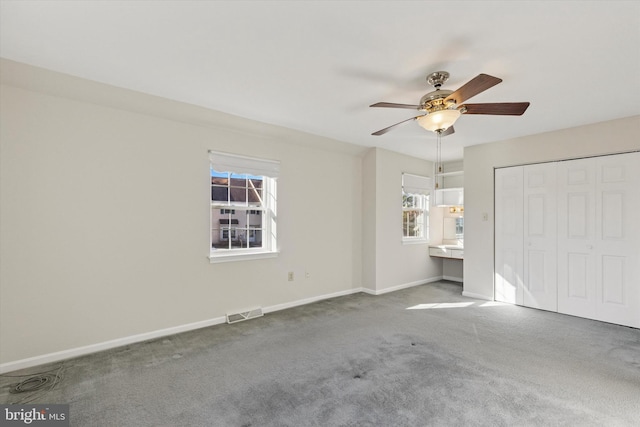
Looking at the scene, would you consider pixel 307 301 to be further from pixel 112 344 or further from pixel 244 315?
pixel 112 344

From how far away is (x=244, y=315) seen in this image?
12.8 feet

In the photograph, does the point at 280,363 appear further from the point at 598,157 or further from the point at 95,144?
the point at 598,157

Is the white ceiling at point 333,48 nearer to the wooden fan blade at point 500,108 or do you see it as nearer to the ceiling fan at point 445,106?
the ceiling fan at point 445,106

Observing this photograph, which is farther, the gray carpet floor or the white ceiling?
the gray carpet floor

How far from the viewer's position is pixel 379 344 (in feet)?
10.1

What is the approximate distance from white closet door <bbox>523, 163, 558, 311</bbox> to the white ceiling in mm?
1194

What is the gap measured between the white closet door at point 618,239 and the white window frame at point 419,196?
261 cm

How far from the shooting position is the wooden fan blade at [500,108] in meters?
2.34

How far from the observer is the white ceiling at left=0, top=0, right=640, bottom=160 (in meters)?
1.81

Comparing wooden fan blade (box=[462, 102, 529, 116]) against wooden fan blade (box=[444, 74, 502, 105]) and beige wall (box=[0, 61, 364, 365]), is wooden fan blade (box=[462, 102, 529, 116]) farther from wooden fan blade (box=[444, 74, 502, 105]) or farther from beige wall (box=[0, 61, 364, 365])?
beige wall (box=[0, 61, 364, 365])

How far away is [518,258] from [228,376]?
13.9ft

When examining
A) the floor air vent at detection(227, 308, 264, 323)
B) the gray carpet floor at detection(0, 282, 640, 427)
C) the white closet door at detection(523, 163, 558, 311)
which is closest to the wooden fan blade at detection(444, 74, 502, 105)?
the gray carpet floor at detection(0, 282, 640, 427)

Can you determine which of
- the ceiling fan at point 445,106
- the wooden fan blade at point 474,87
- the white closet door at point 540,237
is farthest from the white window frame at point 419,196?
the wooden fan blade at point 474,87

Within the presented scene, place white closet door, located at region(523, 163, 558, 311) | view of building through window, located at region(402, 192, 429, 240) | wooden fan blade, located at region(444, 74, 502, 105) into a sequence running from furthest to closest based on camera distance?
1. view of building through window, located at region(402, 192, 429, 240)
2. white closet door, located at region(523, 163, 558, 311)
3. wooden fan blade, located at region(444, 74, 502, 105)
